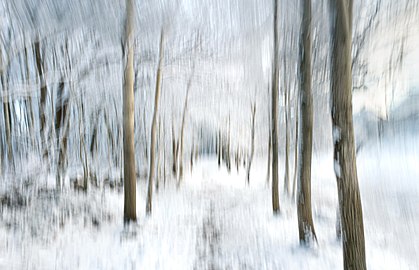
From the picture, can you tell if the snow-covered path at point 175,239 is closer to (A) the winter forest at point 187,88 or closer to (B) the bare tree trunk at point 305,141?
(A) the winter forest at point 187,88

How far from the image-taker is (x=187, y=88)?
12.9 meters

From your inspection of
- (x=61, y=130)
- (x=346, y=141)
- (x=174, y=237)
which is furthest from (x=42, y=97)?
(x=346, y=141)

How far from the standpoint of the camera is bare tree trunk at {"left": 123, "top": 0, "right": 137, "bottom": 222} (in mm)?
7074

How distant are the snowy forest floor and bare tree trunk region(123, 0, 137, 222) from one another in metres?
0.71

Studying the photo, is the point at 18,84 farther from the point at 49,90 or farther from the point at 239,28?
the point at 239,28

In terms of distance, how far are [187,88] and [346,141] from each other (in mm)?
9920

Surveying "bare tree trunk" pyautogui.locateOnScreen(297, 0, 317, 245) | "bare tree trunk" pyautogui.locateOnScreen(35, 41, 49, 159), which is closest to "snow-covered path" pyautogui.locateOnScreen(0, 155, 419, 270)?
"bare tree trunk" pyautogui.locateOnScreen(297, 0, 317, 245)

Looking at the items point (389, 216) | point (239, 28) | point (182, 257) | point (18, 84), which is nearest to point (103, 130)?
point (18, 84)

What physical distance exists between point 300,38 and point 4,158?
9.35m

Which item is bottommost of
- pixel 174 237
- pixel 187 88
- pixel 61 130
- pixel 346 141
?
pixel 174 237

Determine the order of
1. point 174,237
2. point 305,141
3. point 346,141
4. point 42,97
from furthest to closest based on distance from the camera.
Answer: point 42,97
point 174,237
point 305,141
point 346,141

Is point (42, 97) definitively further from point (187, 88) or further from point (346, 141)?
point (346, 141)

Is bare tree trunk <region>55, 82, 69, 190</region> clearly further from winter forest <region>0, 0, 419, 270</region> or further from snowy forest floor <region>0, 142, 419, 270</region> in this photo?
snowy forest floor <region>0, 142, 419, 270</region>

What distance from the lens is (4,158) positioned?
805 centimetres
